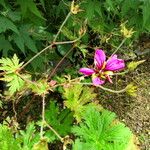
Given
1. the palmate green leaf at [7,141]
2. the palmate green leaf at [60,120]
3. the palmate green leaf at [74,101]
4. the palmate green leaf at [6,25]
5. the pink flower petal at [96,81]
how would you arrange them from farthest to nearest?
the palmate green leaf at [60,120] < the palmate green leaf at [74,101] < the palmate green leaf at [6,25] < the palmate green leaf at [7,141] < the pink flower petal at [96,81]

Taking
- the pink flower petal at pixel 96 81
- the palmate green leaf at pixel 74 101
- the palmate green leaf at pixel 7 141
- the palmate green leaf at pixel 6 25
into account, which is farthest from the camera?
the palmate green leaf at pixel 74 101

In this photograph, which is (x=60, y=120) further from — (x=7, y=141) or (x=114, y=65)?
(x=114, y=65)

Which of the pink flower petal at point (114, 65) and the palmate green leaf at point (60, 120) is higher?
the pink flower petal at point (114, 65)

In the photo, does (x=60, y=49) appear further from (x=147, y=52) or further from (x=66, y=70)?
(x=147, y=52)

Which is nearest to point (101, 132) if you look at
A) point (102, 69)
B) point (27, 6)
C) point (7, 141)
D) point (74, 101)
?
point (74, 101)

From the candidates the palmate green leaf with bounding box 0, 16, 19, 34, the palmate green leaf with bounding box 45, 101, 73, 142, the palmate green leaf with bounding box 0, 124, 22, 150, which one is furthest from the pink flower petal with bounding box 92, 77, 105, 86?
A: the palmate green leaf with bounding box 45, 101, 73, 142

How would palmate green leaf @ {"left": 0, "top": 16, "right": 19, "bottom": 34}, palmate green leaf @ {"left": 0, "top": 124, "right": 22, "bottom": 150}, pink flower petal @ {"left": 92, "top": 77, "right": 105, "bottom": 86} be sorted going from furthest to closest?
palmate green leaf @ {"left": 0, "top": 16, "right": 19, "bottom": 34} < palmate green leaf @ {"left": 0, "top": 124, "right": 22, "bottom": 150} < pink flower petal @ {"left": 92, "top": 77, "right": 105, "bottom": 86}

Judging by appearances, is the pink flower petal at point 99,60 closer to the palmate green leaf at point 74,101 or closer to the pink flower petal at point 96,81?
the pink flower petal at point 96,81

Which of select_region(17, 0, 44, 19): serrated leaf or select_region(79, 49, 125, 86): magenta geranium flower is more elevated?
select_region(17, 0, 44, 19): serrated leaf

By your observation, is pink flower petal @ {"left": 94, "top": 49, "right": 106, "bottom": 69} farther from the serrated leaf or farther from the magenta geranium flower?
the serrated leaf

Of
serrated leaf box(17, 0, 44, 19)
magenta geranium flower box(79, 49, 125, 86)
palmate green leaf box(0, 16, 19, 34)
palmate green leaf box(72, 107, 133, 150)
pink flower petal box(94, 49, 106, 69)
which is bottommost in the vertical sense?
palmate green leaf box(72, 107, 133, 150)

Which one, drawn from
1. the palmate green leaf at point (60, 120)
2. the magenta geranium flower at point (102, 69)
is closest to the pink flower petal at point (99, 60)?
the magenta geranium flower at point (102, 69)
